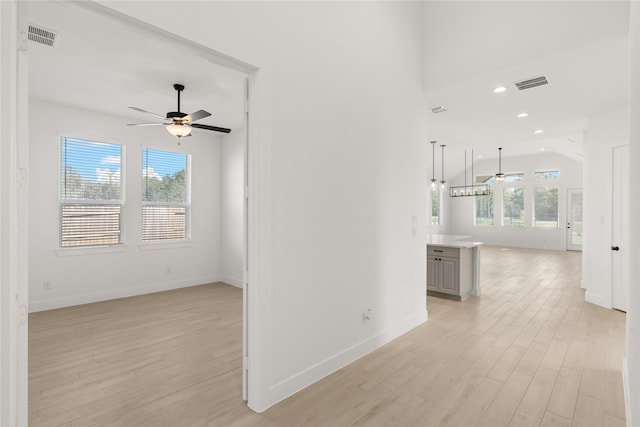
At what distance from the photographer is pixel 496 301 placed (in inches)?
198

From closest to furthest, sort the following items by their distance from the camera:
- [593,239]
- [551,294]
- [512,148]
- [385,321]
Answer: [385,321] → [593,239] → [551,294] → [512,148]

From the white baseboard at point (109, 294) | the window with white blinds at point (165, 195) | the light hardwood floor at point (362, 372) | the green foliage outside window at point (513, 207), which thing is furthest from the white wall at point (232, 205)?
the green foliage outside window at point (513, 207)

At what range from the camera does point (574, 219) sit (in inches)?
453

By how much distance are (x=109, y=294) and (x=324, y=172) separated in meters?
Result: 4.53

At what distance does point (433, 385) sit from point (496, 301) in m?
3.02

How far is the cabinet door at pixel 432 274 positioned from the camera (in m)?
5.34

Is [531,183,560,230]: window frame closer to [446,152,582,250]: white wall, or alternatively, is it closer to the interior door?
[446,152,582,250]: white wall

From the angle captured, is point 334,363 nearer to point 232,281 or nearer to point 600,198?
point 232,281

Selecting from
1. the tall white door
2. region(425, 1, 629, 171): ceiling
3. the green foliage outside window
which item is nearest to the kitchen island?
the tall white door

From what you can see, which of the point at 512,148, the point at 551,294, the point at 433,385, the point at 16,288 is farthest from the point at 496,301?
the point at 512,148

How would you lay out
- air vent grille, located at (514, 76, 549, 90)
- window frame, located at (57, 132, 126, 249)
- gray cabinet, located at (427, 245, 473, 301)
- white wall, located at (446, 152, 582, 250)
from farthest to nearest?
white wall, located at (446, 152, 582, 250)
gray cabinet, located at (427, 245, 473, 301)
window frame, located at (57, 132, 126, 249)
air vent grille, located at (514, 76, 549, 90)

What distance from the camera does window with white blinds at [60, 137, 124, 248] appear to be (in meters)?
4.94

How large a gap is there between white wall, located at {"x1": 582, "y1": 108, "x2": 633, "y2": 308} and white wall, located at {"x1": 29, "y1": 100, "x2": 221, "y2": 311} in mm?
6398

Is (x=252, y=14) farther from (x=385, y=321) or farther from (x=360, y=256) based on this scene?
(x=385, y=321)
